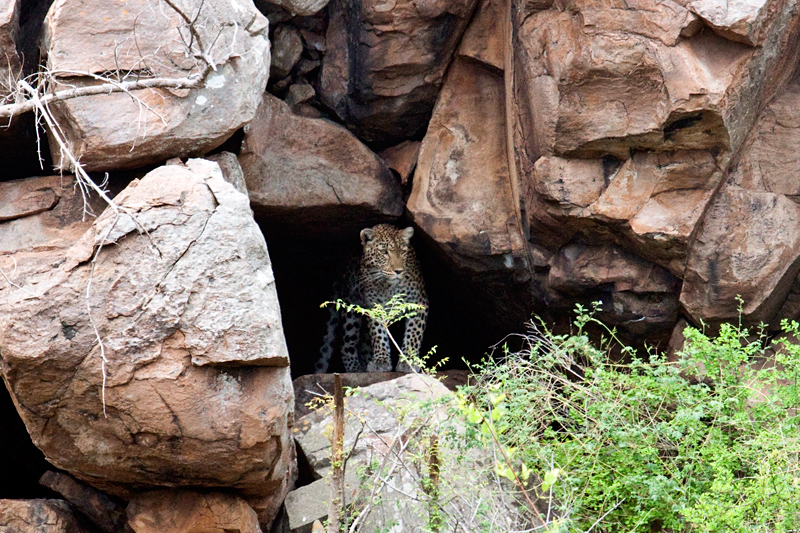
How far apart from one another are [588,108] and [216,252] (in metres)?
3.42

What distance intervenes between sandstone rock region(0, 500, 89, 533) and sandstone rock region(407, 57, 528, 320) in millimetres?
4239

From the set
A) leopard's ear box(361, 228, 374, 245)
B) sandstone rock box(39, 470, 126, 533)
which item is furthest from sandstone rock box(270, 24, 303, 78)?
sandstone rock box(39, 470, 126, 533)

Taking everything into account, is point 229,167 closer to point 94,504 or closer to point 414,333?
point 94,504

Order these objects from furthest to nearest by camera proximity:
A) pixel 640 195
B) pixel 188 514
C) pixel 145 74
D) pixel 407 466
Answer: pixel 640 195 < pixel 145 74 < pixel 407 466 < pixel 188 514

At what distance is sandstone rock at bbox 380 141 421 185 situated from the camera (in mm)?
8703

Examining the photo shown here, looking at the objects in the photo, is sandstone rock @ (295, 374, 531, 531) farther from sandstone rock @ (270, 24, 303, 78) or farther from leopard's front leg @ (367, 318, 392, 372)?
sandstone rock @ (270, 24, 303, 78)

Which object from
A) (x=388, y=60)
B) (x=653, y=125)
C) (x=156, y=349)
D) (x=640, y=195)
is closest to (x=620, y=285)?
(x=640, y=195)

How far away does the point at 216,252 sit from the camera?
16.8 ft

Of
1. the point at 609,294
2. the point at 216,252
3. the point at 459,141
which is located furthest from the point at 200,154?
the point at 609,294

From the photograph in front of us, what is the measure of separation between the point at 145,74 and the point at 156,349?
2.17m

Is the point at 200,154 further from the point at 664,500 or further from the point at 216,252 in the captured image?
the point at 664,500

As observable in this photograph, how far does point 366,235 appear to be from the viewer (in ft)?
31.4

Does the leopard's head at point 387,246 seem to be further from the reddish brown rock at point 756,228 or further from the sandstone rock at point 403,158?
the reddish brown rock at point 756,228

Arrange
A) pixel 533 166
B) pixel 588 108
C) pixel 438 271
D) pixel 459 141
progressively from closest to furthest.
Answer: pixel 588 108, pixel 533 166, pixel 459 141, pixel 438 271
